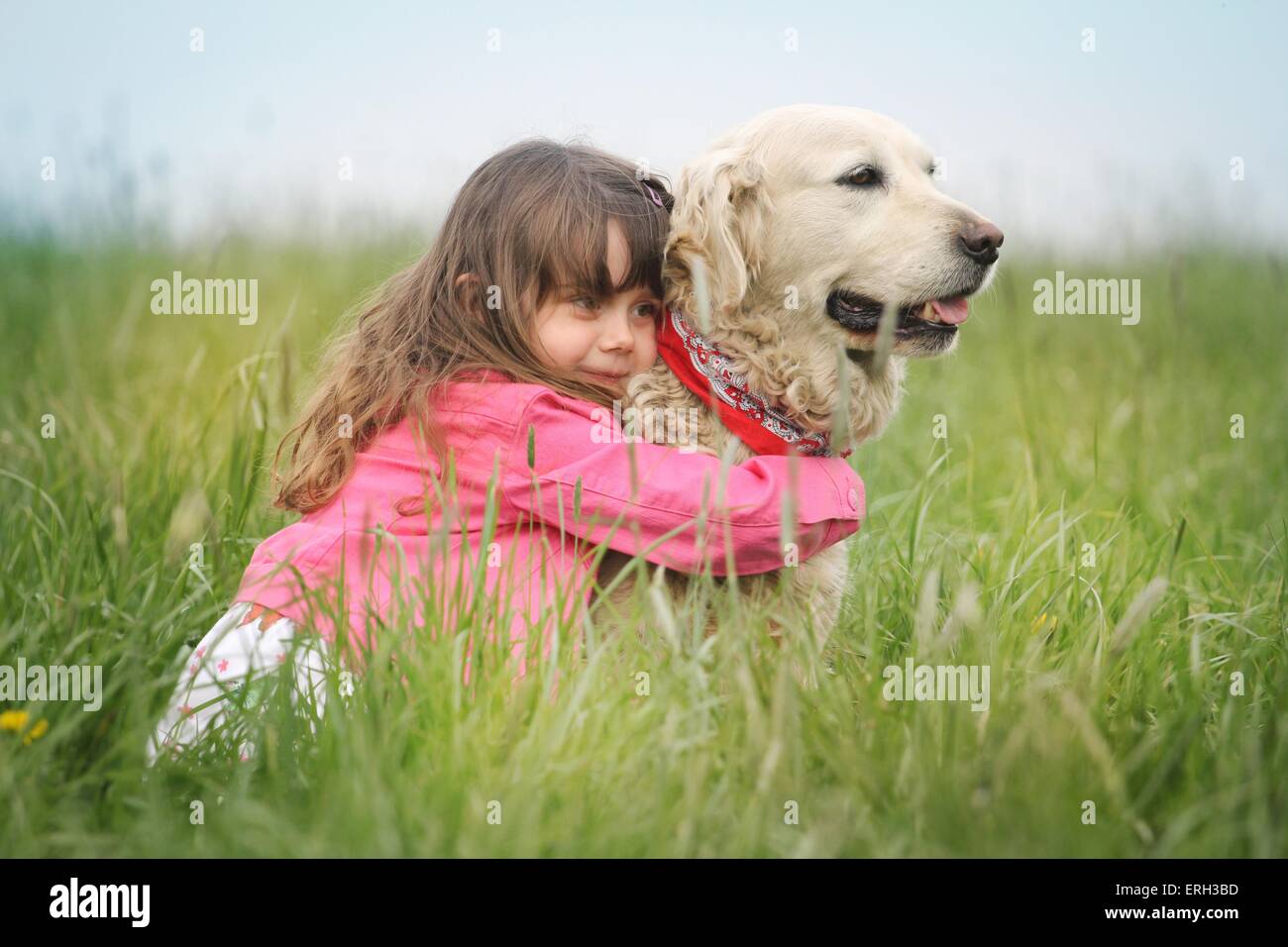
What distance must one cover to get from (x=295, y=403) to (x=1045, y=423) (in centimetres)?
268

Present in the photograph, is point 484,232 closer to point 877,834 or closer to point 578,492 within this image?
point 578,492

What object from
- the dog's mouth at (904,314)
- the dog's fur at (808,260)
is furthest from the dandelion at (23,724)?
the dog's mouth at (904,314)

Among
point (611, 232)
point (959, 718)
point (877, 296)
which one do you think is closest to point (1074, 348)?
point (877, 296)

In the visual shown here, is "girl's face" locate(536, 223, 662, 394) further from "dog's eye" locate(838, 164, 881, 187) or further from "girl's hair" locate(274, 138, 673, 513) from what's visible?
"dog's eye" locate(838, 164, 881, 187)

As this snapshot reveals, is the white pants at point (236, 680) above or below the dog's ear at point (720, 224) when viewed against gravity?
below

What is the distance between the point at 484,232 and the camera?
8.64ft

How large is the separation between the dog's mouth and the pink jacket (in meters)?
0.34

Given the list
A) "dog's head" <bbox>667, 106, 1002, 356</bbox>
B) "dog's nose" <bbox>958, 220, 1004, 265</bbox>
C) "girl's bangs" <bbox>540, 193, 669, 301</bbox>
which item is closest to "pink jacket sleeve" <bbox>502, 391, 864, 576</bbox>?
"girl's bangs" <bbox>540, 193, 669, 301</bbox>

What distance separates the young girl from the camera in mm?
2264

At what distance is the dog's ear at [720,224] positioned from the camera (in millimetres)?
2539

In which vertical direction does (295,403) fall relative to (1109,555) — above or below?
above

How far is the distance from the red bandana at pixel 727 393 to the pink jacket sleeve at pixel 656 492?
0.10 meters

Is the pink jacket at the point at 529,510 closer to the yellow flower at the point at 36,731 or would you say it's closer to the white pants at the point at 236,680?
the white pants at the point at 236,680

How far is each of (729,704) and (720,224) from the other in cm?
111
